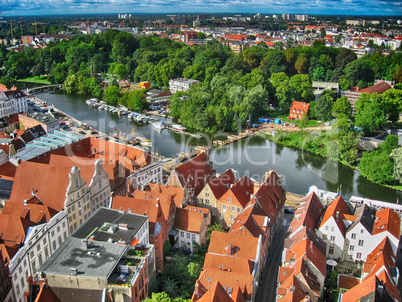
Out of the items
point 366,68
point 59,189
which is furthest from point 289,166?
point 366,68

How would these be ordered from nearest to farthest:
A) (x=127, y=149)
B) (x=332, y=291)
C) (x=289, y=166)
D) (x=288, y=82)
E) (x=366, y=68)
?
(x=332, y=291) → (x=127, y=149) → (x=289, y=166) → (x=288, y=82) → (x=366, y=68)

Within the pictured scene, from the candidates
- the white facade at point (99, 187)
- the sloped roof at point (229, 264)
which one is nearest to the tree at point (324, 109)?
the white facade at point (99, 187)

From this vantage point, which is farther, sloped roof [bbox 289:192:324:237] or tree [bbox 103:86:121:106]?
tree [bbox 103:86:121:106]

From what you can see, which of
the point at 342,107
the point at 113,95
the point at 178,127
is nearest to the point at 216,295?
the point at 178,127

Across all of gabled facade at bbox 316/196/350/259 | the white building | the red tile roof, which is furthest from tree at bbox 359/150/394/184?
the white building

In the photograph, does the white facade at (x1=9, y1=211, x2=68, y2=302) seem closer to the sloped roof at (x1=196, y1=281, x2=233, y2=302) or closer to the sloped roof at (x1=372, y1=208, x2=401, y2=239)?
the sloped roof at (x1=196, y1=281, x2=233, y2=302)

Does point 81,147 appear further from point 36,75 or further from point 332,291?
point 36,75
